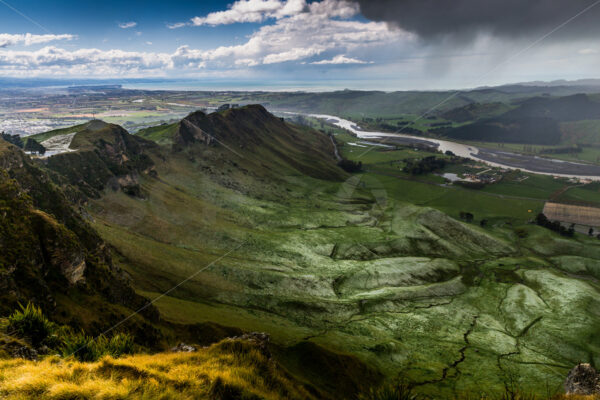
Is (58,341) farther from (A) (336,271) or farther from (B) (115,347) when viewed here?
(A) (336,271)

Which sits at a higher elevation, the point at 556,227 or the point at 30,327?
the point at 30,327

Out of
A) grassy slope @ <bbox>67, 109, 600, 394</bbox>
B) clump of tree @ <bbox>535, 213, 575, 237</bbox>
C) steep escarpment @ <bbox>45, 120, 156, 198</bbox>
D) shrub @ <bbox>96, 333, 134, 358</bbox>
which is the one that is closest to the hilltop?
grassy slope @ <bbox>67, 109, 600, 394</bbox>

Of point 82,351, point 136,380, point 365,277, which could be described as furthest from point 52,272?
point 365,277

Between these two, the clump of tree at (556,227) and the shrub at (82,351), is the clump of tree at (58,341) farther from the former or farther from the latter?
the clump of tree at (556,227)

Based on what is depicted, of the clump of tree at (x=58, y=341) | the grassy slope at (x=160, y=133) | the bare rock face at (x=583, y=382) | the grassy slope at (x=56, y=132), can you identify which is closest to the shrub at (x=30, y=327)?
the clump of tree at (x=58, y=341)

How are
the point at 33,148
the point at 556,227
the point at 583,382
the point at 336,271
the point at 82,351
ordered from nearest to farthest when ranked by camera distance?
the point at 82,351 < the point at 583,382 < the point at 33,148 < the point at 336,271 < the point at 556,227

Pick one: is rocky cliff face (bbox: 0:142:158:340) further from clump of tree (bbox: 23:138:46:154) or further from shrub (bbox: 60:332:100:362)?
clump of tree (bbox: 23:138:46:154)
